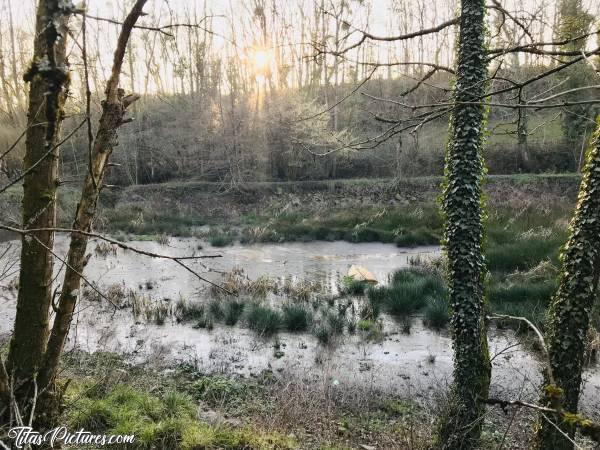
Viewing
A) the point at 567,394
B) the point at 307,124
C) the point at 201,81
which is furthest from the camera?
the point at 201,81

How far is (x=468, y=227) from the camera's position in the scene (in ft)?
15.8

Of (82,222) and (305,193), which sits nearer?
(82,222)

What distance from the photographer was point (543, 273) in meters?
9.83

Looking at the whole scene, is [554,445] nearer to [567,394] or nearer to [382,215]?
[567,394]

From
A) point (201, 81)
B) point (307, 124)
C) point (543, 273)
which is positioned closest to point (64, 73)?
point (543, 273)

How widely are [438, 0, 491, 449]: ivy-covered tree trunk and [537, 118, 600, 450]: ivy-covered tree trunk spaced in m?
0.86

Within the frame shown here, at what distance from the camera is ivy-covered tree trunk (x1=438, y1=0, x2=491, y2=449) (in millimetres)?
4711

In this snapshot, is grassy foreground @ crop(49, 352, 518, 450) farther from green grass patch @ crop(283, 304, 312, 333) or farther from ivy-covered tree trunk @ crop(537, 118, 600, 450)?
green grass patch @ crop(283, 304, 312, 333)

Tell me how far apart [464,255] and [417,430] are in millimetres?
1885

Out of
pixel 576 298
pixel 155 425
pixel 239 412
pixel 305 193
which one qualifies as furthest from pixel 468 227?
pixel 305 193

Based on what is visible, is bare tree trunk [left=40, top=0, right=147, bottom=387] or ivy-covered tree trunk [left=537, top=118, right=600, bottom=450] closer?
bare tree trunk [left=40, top=0, right=147, bottom=387]

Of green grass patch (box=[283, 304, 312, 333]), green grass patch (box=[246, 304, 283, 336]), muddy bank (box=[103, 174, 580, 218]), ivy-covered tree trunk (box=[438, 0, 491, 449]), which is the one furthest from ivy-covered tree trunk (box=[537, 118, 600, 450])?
muddy bank (box=[103, 174, 580, 218])

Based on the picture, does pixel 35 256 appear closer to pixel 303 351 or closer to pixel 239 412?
pixel 239 412

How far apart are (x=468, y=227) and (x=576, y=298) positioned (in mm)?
1260
